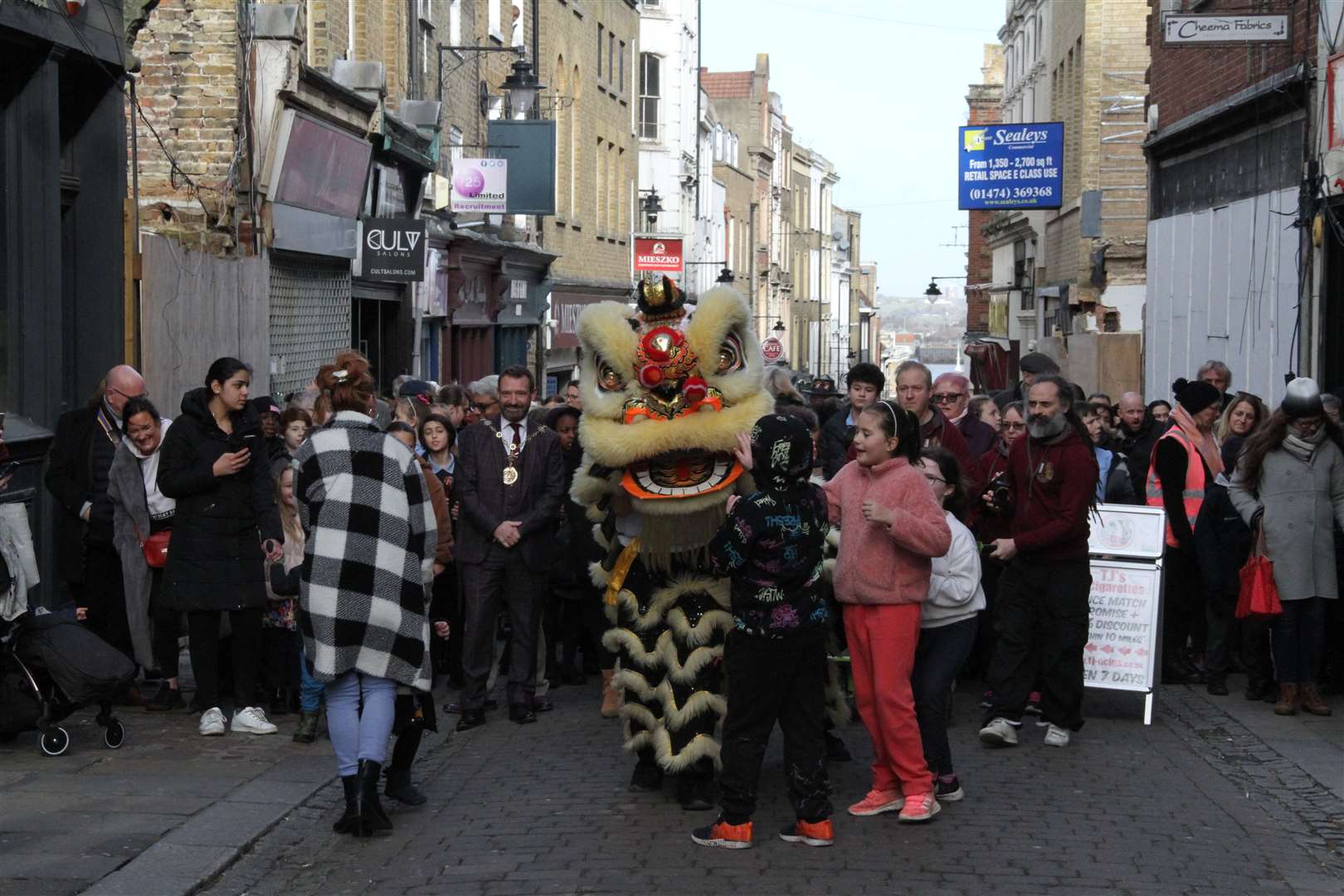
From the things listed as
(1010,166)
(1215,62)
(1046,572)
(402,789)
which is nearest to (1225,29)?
(1215,62)

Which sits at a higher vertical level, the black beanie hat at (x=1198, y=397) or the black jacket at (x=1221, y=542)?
the black beanie hat at (x=1198, y=397)

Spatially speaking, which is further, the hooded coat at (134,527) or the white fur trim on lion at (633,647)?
the hooded coat at (134,527)

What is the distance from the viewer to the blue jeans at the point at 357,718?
7188mm

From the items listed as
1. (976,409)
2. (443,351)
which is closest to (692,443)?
(976,409)

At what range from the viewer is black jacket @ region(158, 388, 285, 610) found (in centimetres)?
896

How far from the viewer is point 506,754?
9.01 metres

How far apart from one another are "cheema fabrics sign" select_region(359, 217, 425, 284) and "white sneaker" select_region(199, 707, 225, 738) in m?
11.2

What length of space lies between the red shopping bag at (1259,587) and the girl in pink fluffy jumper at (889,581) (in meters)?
3.28

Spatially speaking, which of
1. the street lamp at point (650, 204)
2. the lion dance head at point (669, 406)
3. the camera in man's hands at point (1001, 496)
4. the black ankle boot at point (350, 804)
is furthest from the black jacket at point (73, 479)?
the street lamp at point (650, 204)

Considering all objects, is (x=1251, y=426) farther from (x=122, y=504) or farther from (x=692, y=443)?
(x=122, y=504)

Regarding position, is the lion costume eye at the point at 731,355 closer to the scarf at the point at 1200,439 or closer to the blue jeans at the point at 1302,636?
the blue jeans at the point at 1302,636

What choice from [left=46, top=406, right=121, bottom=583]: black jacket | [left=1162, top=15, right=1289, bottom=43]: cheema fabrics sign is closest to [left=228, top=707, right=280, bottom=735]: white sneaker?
[left=46, top=406, right=121, bottom=583]: black jacket

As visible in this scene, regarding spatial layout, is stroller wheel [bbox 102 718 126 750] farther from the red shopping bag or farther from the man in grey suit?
the red shopping bag

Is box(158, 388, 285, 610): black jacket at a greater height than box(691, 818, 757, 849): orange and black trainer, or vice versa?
box(158, 388, 285, 610): black jacket
